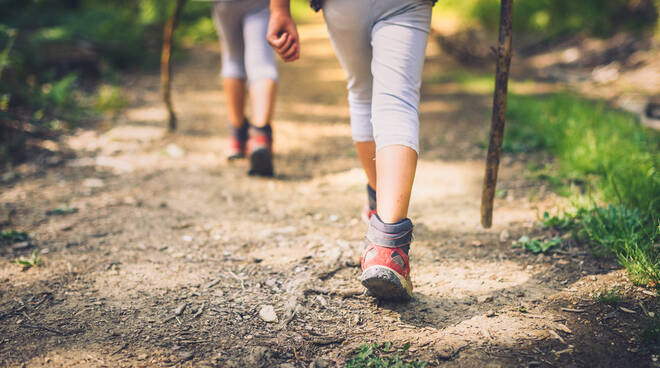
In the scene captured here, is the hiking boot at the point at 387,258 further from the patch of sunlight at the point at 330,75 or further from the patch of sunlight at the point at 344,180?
the patch of sunlight at the point at 330,75

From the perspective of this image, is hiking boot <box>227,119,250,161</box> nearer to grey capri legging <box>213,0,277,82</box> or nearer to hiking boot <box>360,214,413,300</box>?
grey capri legging <box>213,0,277,82</box>

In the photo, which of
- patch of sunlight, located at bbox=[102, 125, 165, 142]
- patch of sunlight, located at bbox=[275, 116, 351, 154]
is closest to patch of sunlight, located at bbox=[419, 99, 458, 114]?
patch of sunlight, located at bbox=[275, 116, 351, 154]

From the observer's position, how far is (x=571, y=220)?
7.20 feet

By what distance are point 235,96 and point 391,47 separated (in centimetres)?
183

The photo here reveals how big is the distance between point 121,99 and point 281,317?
12.6 ft

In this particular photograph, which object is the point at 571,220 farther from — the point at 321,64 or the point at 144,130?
the point at 321,64

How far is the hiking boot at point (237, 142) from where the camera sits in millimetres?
3393

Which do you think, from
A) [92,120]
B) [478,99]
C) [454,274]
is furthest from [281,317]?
[478,99]

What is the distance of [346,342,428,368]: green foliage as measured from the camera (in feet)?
4.57

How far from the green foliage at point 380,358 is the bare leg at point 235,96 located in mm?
2180

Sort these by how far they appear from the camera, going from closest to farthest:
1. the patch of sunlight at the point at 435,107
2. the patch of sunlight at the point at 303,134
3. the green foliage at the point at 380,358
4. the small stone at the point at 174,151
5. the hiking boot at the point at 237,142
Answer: the green foliage at the point at 380,358 → the hiking boot at the point at 237,142 → the small stone at the point at 174,151 → the patch of sunlight at the point at 303,134 → the patch of sunlight at the point at 435,107

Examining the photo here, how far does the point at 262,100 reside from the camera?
9.75 feet

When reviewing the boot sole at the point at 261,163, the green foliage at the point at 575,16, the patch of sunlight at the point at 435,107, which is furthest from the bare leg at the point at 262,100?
the green foliage at the point at 575,16

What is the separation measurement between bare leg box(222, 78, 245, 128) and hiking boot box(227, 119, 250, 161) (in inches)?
3.6
